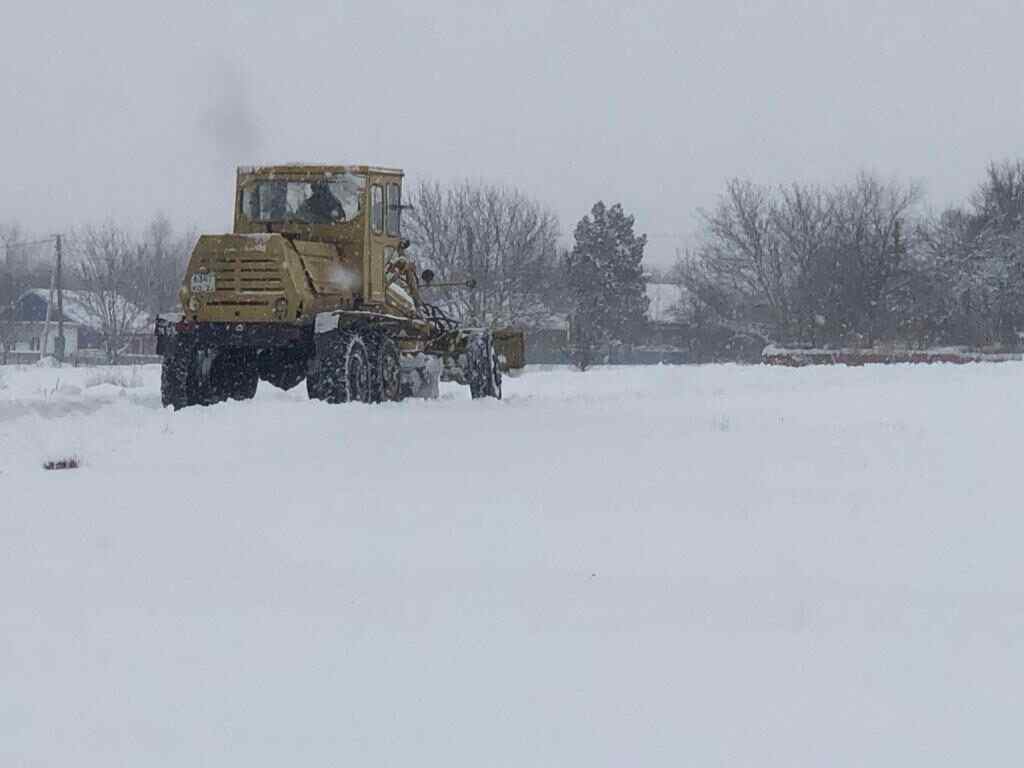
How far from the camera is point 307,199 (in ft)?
57.9

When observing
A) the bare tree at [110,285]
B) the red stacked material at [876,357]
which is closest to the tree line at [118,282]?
the bare tree at [110,285]

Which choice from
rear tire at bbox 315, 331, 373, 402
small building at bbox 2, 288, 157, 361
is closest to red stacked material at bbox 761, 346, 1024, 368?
rear tire at bbox 315, 331, 373, 402

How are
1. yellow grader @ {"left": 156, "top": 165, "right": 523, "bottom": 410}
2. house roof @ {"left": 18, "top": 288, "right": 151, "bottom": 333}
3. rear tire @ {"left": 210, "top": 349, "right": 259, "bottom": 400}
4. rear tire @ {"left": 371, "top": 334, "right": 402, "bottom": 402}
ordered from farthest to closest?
house roof @ {"left": 18, "top": 288, "right": 151, "bottom": 333} → rear tire @ {"left": 210, "top": 349, "right": 259, "bottom": 400} → rear tire @ {"left": 371, "top": 334, "right": 402, "bottom": 402} → yellow grader @ {"left": 156, "top": 165, "right": 523, "bottom": 410}

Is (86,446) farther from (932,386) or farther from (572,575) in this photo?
(932,386)

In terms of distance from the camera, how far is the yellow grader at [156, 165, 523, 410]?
16312 mm

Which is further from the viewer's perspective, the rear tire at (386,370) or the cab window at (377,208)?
the cab window at (377,208)

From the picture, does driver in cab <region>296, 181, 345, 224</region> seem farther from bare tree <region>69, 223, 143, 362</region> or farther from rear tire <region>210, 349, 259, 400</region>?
bare tree <region>69, 223, 143, 362</region>

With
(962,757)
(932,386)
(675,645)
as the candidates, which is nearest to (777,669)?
(675,645)

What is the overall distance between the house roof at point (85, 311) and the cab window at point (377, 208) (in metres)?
58.7

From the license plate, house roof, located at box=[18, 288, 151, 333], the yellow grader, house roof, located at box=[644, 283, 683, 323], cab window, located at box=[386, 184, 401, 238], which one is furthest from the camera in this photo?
house roof, located at box=[644, 283, 683, 323]

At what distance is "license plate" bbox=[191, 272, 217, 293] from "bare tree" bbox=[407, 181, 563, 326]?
44221mm

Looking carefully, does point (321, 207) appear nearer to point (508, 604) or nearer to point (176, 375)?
point (176, 375)

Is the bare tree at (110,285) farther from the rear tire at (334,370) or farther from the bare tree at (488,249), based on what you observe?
the rear tire at (334,370)

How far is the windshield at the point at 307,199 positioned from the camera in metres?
17.5
